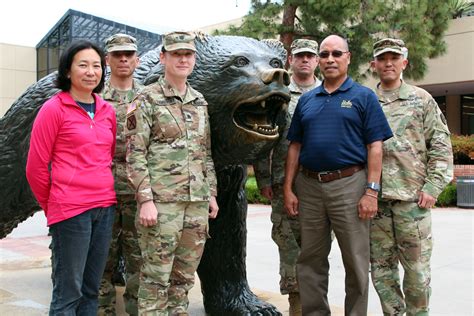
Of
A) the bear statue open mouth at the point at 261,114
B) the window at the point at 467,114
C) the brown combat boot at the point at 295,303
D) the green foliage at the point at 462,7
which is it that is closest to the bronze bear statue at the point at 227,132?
the bear statue open mouth at the point at 261,114

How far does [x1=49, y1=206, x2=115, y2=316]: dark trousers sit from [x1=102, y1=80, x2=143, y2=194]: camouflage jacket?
495mm

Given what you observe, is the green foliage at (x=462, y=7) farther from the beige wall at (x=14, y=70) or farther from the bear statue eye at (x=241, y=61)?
the beige wall at (x=14, y=70)

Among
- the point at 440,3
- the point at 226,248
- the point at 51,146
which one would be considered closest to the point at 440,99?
the point at 440,3

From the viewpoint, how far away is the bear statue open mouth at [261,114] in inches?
110

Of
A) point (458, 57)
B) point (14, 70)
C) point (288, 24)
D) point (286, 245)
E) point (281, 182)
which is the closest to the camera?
point (281, 182)

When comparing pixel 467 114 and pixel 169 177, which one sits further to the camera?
pixel 467 114

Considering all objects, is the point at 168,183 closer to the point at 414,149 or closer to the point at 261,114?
the point at 261,114

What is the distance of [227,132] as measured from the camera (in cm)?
296

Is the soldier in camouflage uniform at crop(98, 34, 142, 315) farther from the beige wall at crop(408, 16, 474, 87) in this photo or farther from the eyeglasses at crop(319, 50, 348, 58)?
the beige wall at crop(408, 16, 474, 87)

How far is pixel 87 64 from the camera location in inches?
104

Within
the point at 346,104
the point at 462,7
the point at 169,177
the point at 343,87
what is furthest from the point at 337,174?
the point at 462,7

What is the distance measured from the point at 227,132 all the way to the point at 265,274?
302 centimetres

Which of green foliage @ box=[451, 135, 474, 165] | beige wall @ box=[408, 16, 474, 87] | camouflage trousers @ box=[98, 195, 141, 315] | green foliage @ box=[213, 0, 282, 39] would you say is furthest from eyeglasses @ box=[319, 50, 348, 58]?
beige wall @ box=[408, 16, 474, 87]

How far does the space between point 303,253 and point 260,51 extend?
1183 mm
